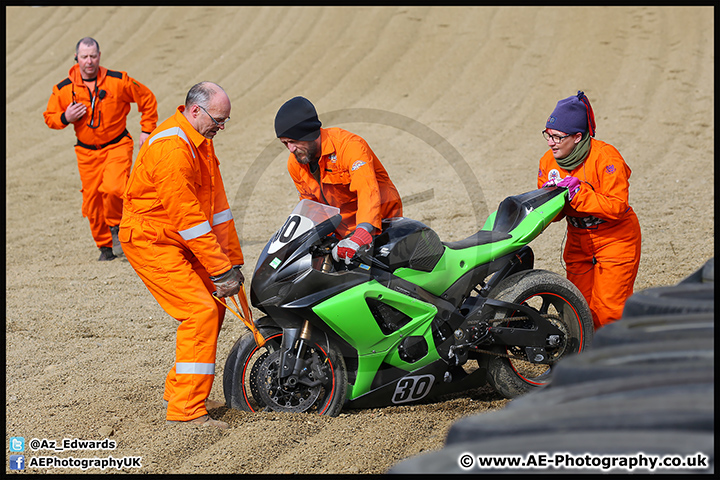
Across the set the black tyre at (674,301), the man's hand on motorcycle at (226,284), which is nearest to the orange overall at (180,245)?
the man's hand on motorcycle at (226,284)

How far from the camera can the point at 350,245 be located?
165 inches

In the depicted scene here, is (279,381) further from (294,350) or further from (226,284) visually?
(226,284)

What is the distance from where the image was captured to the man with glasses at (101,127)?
8406 millimetres

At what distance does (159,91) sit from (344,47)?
157 inches

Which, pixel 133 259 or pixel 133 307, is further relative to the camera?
pixel 133 307

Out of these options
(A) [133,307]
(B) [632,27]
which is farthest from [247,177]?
(B) [632,27]

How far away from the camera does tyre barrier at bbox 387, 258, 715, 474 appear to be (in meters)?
1.78

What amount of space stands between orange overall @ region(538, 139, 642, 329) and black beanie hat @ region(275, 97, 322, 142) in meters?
1.70

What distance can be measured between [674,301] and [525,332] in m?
2.23

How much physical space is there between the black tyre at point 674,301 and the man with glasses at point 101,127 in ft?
22.4

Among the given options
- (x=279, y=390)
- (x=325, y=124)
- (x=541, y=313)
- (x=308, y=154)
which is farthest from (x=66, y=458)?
(x=325, y=124)

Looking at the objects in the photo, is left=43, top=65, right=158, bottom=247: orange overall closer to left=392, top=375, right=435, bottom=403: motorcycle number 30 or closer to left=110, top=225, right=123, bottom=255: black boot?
left=110, top=225, right=123, bottom=255: black boot

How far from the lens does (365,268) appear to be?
4367 mm

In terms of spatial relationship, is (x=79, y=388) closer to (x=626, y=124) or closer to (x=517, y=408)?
(x=517, y=408)
